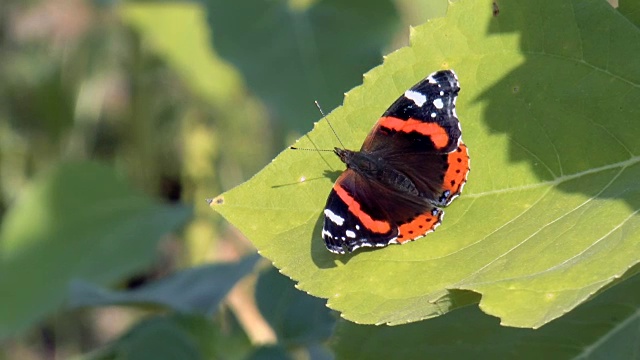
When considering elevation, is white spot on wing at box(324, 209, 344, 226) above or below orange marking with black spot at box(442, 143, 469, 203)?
below

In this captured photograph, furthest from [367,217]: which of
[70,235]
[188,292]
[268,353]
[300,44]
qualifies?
[70,235]

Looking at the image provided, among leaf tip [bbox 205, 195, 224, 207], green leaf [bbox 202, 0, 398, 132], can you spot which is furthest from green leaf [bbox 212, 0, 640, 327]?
green leaf [bbox 202, 0, 398, 132]

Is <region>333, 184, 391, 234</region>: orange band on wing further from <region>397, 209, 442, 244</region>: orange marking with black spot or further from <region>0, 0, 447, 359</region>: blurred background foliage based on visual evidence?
<region>0, 0, 447, 359</region>: blurred background foliage

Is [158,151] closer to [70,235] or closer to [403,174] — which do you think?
[70,235]

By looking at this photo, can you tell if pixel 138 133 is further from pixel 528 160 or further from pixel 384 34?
pixel 528 160

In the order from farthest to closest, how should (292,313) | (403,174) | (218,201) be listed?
(292,313) → (403,174) → (218,201)

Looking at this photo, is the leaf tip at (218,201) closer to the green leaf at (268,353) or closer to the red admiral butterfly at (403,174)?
the red admiral butterfly at (403,174)

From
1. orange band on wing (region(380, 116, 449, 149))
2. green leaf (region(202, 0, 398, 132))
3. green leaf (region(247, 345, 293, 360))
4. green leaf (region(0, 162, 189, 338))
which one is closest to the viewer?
orange band on wing (region(380, 116, 449, 149))
